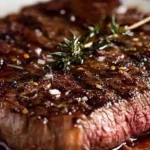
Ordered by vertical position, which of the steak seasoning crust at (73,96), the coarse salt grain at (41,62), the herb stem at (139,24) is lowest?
the steak seasoning crust at (73,96)

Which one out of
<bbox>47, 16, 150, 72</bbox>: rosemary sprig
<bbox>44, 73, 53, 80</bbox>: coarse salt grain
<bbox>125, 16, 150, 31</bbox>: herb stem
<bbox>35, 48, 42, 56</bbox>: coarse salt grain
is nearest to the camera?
<bbox>44, 73, 53, 80</bbox>: coarse salt grain

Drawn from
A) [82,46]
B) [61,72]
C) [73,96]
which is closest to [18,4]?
[82,46]

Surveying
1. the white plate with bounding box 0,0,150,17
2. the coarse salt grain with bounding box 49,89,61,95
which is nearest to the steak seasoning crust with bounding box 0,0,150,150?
the coarse salt grain with bounding box 49,89,61,95

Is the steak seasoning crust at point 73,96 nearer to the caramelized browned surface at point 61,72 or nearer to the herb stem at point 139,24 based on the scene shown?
the caramelized browned surface at point 61,72

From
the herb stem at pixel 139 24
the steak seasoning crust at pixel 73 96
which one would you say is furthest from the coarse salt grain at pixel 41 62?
the herb stem at pixel 139 24

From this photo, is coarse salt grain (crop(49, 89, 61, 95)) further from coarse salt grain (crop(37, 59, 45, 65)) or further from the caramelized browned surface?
coarse salt grain (crop(37, 59, 45, 65))

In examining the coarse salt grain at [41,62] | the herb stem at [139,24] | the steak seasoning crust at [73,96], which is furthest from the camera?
the herb stem at [139,24]

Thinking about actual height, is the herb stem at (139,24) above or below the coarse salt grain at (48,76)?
above
